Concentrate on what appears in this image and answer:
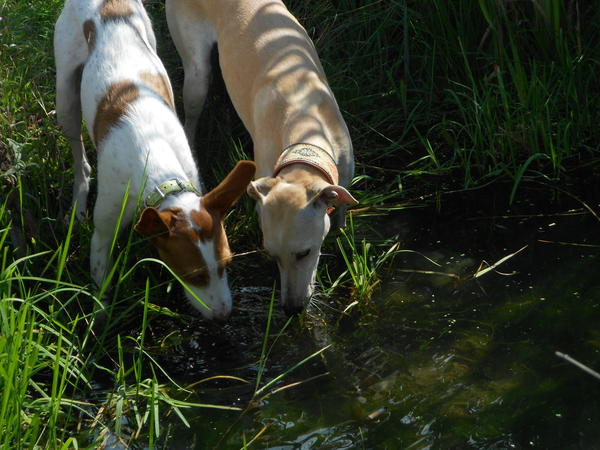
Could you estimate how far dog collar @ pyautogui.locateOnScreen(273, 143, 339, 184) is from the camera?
170 inches

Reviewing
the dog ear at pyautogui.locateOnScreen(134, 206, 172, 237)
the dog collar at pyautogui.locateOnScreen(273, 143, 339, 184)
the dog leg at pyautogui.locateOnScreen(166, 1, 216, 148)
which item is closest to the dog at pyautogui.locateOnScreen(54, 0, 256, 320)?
the dog ear at pyautogui.locateOnScreen(134, 206, 172, 237)

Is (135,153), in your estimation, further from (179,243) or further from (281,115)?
(281,115)

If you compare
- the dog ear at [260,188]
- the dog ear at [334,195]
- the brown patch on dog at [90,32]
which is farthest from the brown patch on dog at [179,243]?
the brown patch on dog at [90,32]

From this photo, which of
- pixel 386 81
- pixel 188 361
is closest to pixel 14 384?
pixel 188 361

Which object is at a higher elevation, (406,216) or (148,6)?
(148,6)

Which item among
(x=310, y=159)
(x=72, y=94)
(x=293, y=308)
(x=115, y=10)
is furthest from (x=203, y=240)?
(x=115, y=10)

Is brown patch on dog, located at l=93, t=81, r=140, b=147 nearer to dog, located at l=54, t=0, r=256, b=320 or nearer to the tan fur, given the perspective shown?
dog, located at l=54, t=0, r=256, b=320

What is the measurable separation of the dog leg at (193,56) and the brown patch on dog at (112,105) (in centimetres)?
117

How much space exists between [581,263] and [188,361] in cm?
213

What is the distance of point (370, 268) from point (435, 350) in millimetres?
837

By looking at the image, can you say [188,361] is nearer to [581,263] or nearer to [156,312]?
[156,312]

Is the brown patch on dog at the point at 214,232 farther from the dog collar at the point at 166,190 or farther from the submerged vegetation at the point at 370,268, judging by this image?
the submerged vegetation at the point at 370,268

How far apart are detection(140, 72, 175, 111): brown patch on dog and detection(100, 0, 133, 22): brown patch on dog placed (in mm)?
492

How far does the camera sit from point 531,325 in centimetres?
408
